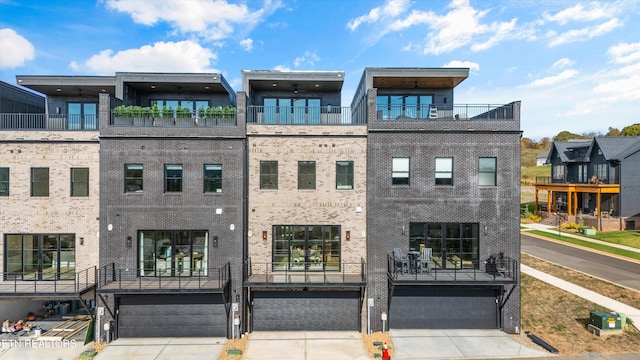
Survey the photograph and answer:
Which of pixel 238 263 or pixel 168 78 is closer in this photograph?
pixel 238 263

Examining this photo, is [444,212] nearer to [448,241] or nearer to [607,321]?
[448,241]

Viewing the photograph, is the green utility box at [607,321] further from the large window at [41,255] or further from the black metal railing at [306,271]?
the large window at [41,255]

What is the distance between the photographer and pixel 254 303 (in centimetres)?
1705

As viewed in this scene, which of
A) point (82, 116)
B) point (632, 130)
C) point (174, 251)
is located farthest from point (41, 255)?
point (632, 130)

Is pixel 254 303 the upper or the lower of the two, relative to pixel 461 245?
lower

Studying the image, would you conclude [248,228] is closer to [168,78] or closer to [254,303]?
[254,303]

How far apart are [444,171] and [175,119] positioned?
1351 cm

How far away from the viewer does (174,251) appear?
16.7 metres

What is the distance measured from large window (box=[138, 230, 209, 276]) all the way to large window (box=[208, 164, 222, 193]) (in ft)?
6.95

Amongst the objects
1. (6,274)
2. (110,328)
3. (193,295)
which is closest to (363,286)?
(193,295)

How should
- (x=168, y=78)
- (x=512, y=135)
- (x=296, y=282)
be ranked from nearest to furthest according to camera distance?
(x=296, y=282)
(x=512, y=135)
(x=168, y=78)

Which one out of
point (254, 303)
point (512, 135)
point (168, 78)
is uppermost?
point (168, 78)

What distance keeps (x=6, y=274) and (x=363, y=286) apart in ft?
55.6

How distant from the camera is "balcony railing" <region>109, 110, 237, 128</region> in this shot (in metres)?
16.9
